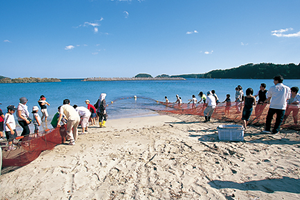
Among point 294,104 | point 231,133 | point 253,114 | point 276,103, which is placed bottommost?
point 231,133

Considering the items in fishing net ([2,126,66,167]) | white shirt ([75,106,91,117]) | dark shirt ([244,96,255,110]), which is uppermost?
dark shirt ([244,96,255,110])

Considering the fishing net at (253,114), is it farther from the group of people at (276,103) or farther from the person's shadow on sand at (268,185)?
the person's shadow on sand at (268,185)

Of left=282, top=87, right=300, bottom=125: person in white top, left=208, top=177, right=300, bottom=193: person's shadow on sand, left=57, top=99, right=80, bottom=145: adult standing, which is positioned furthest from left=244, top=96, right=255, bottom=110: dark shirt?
left=57, top=99, right=80, bottom=145: adult standing

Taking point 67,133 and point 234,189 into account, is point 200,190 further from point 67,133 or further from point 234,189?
point 67,133

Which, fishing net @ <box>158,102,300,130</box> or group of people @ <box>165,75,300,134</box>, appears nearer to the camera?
group of people @ <box>165,75,300,134</box>

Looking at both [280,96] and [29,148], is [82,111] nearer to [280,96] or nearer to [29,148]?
[29,148]

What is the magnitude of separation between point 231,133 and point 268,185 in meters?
2.48

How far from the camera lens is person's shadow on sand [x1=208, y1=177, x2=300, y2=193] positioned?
10.2ft

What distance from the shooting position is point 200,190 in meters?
3.21

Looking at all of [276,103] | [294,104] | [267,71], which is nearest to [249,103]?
[276,103]

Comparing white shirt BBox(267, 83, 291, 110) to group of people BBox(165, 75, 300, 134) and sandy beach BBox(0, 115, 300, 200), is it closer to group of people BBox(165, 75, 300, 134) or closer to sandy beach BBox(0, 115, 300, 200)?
group of people BBox(165, 75, 300, 134)

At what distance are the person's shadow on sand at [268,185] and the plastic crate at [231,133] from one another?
219 centimetres

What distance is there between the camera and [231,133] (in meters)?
5.60

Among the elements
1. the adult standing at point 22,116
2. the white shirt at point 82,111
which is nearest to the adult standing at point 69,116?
the white shirt at point 82,111
